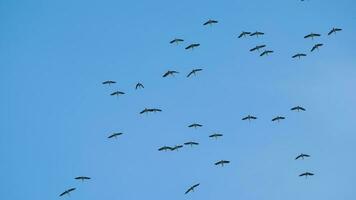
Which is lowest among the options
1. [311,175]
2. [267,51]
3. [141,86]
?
[311,175]

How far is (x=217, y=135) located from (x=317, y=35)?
17.1m

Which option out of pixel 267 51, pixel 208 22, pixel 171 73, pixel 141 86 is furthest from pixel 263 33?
pixel 141 86

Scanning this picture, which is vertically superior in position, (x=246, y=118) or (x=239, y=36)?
(x=239, y=36)

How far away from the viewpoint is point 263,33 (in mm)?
68625

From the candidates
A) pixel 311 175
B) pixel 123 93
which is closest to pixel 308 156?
pixel 311 175

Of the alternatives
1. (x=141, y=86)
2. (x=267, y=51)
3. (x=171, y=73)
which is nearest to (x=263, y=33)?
(x=267, y=51)

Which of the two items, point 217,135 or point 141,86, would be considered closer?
point 141,86

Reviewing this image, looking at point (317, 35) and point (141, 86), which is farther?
point (317, 35)

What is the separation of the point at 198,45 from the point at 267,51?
815cm

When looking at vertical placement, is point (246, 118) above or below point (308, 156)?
above

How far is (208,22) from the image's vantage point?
66188mm

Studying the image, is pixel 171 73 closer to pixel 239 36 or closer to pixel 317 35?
pixel 239 36

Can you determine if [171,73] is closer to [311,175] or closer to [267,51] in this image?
[267,51]

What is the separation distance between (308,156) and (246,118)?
8.81 metres
